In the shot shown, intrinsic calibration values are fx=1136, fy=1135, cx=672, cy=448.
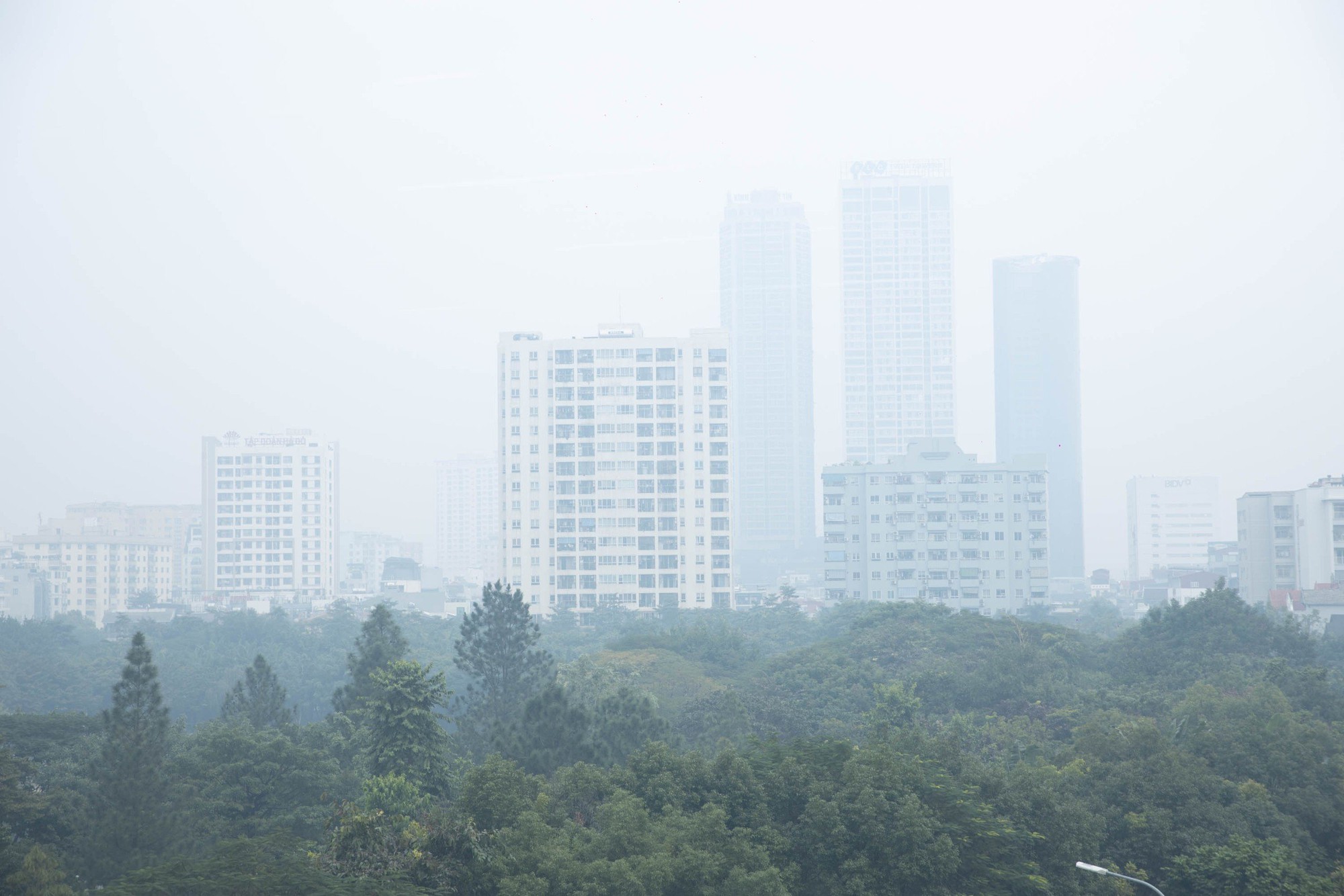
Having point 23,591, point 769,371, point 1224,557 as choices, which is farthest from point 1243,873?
point 769,371

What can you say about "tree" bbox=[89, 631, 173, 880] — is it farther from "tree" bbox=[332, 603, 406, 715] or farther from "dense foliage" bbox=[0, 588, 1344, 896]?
"tree" bbox=[332, 603, 406, 715]

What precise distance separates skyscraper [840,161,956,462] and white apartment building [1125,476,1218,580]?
27794 millimetres

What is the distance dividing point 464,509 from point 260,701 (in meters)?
165

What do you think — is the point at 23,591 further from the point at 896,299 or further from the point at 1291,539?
the point at 896,299

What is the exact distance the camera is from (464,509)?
194m

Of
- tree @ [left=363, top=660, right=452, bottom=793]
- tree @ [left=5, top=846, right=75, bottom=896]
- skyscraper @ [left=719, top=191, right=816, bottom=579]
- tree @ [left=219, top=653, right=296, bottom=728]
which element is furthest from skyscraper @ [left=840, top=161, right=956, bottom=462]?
tree @ [left=5, top=846, right=75, bottom=896]

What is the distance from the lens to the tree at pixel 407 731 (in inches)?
831

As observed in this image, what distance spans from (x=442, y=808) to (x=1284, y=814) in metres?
15.2

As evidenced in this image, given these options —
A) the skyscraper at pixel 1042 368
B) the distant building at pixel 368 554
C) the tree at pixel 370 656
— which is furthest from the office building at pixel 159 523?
the skyscraper at pixel 1042 368

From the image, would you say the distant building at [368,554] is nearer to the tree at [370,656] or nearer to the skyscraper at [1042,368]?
the skyscraper at [1042,368]

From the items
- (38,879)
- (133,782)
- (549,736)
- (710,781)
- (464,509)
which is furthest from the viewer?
(464,509)

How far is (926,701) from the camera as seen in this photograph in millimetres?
34781

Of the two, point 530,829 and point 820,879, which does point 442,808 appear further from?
point 820,879

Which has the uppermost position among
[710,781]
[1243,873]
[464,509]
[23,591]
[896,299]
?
[896,299]
